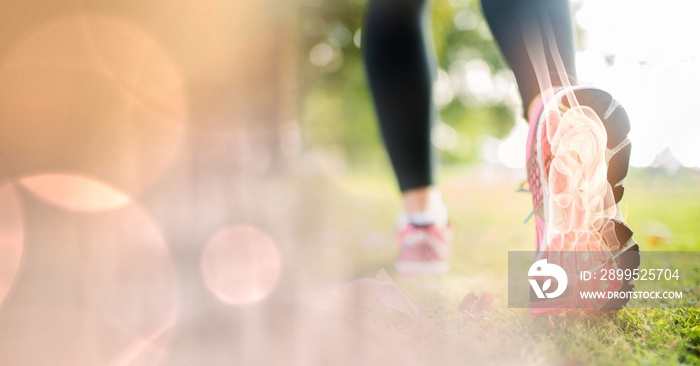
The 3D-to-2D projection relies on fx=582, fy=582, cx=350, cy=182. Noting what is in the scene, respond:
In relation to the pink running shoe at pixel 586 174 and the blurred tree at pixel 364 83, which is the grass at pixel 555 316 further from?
the blurred tree at pixel 364 83

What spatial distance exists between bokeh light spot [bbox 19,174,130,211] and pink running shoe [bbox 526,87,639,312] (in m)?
1.64

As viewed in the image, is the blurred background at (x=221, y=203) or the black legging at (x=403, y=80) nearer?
the blurred background at (x=221, y=203)

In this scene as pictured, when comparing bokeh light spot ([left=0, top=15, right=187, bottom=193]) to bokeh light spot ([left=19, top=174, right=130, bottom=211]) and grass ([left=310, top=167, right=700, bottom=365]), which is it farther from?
grass ([left=310, top=167, right=700, bottom=365])

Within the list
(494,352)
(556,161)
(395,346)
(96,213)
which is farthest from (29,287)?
(556,161)

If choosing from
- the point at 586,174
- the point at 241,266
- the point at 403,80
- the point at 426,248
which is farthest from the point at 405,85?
the point at 241,266

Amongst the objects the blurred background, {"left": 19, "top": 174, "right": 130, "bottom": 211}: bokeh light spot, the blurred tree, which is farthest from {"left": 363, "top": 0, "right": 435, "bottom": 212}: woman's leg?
the blurred tree

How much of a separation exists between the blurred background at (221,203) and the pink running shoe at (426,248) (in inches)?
1.9

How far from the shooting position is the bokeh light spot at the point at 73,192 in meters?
2.05

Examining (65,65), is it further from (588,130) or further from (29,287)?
(588,130)

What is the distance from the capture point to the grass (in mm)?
769

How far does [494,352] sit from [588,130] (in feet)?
1.13

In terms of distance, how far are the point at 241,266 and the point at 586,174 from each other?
3.07ft

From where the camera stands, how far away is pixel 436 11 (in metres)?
7.43

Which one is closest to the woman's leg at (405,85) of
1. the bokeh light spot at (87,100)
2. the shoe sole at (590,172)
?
the shoe sole at (590,172)
